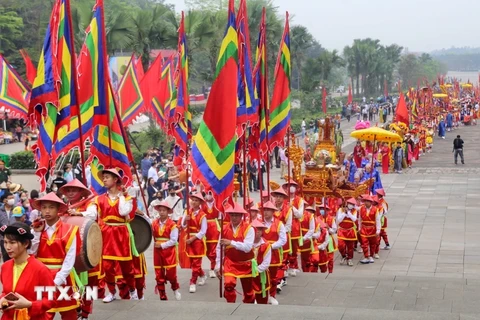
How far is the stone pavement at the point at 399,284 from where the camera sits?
9.99m

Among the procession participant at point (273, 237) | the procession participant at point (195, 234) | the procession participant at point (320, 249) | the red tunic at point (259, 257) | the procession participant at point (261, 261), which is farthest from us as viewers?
the procession participant at point (320, 249)

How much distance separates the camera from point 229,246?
10953 millimetres

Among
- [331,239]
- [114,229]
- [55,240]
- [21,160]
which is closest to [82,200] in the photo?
[114,229]

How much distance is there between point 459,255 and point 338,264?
7.92 ft

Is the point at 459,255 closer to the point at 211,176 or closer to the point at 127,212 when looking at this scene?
the point at 211,176

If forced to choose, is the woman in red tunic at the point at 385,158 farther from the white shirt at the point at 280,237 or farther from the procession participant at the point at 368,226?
the white shirt at the point at 280,237

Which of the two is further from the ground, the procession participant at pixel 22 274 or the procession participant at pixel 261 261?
the procession participant at pixel 22 274

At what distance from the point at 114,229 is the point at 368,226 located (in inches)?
275

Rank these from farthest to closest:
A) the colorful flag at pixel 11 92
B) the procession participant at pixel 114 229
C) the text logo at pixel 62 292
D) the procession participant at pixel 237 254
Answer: the colorful flag at pixel 11 92
the procession participant at pixel 237 254
the procession participant at pixel 114 229
the text logo at pixel 62 292

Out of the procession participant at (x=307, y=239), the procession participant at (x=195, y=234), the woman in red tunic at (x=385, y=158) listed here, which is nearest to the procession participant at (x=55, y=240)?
the procession participant at (x=195, y=234)

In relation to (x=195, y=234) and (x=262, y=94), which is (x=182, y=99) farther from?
(x=195, y=234)

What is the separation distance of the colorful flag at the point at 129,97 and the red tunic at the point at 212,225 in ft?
30.3

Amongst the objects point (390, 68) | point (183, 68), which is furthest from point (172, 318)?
point (390, 68)

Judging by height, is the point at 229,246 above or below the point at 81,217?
below
